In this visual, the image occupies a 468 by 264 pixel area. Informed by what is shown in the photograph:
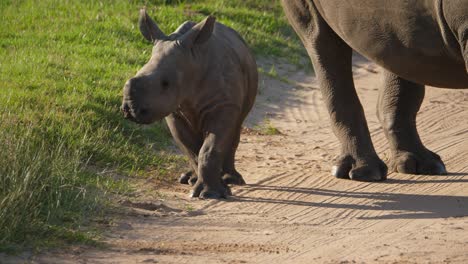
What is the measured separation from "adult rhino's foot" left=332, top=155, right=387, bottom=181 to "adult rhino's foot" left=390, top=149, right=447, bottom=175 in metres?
0.26

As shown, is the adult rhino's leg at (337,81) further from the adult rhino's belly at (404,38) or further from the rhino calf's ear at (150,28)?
the rhino calf's ear at (150,28)

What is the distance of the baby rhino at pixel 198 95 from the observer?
870cm

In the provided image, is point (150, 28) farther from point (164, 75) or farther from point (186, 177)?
point (186, 177)

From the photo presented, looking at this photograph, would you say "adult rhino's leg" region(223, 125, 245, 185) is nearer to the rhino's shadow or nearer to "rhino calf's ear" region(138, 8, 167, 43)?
the rhino's shadow

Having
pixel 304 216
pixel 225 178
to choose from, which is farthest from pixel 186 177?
pixel 304 216

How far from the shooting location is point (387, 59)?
8.92 m

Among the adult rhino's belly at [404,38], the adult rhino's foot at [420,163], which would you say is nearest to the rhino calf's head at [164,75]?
the adult rhino's belly at [404,38]

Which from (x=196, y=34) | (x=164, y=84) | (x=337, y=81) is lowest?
(x=337, y=81)

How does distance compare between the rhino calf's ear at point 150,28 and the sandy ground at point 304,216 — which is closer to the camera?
the sandy ground at point 304,216

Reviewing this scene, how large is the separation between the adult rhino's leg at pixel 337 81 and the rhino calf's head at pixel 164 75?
1.27m

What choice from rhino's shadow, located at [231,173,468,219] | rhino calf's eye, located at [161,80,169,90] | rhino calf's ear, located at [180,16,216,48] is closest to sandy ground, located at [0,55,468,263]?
rhino's shadow, located at [231,173,468,219]

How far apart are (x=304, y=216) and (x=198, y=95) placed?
120 centimetres

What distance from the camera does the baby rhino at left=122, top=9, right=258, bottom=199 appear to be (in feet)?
28.5

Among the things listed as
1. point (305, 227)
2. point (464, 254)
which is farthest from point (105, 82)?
point (464, 254)
